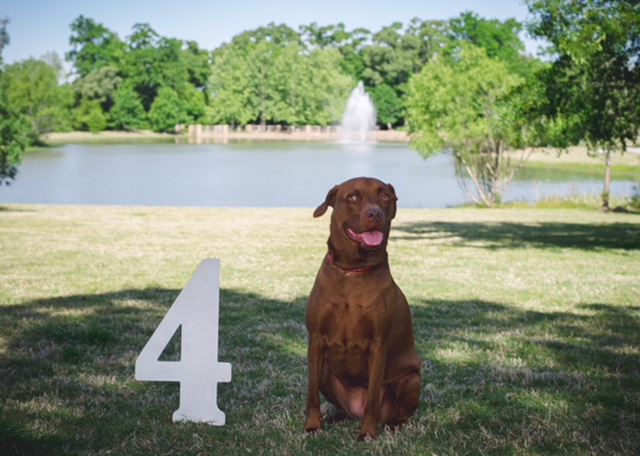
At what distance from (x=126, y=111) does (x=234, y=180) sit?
60427 mm

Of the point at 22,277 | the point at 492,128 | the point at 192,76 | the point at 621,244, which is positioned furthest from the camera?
the point at 192,76

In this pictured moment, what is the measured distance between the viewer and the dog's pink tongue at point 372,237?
3.69 m

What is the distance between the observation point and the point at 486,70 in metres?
31.4

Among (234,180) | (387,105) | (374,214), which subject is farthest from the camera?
(387,105)

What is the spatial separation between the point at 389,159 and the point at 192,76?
6062 centimetres

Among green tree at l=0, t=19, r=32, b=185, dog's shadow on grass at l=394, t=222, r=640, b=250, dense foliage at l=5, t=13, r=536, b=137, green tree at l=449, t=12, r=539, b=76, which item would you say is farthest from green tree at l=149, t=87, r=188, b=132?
dog's shadow on grass at l=394, t=222, r=640, b=250

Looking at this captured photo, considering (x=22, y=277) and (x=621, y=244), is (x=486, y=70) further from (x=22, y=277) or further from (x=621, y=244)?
(x=22, y=277)

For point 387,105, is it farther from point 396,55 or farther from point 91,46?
point 91,46

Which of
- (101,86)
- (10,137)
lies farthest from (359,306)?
(101,86)

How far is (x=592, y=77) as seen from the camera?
13.8 m

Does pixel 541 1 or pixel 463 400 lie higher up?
pixel 541 1

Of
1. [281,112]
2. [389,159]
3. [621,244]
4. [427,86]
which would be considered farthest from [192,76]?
[621,244]

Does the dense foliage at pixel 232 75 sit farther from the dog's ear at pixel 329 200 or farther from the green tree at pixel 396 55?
the dog's ear at pixel 329 200

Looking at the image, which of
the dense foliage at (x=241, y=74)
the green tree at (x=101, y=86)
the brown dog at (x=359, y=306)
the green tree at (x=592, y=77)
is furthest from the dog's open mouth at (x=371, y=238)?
the green tree at (x=101, y=86)
